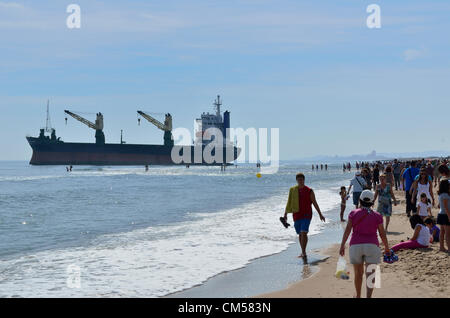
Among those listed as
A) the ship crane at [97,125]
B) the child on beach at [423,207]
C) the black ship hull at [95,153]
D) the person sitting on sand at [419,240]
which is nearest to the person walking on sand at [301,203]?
the person sitting on sand at [419,240]

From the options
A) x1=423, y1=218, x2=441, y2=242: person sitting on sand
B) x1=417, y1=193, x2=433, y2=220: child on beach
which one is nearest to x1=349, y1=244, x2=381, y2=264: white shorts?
x1=423, y1=218, x2=441, y2=242: person sitting on sand

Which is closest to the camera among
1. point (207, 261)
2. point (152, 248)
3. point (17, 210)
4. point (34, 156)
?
point (207, 261)

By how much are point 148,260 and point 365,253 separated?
512 centimetres

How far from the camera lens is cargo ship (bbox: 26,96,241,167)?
374 feet

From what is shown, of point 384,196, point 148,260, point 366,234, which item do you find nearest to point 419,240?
point 384,196

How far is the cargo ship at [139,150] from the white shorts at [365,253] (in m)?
114

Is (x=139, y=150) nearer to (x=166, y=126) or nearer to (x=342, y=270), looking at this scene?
(x=166, y=126)

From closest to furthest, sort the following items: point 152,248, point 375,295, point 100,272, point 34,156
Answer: point 375,295 < point 100,272 < point 152,248 < point 34,156

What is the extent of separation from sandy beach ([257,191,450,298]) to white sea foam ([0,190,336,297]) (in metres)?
1.71

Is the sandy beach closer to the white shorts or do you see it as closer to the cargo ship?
the white shorts

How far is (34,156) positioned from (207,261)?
384ft

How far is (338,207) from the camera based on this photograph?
19219mm
